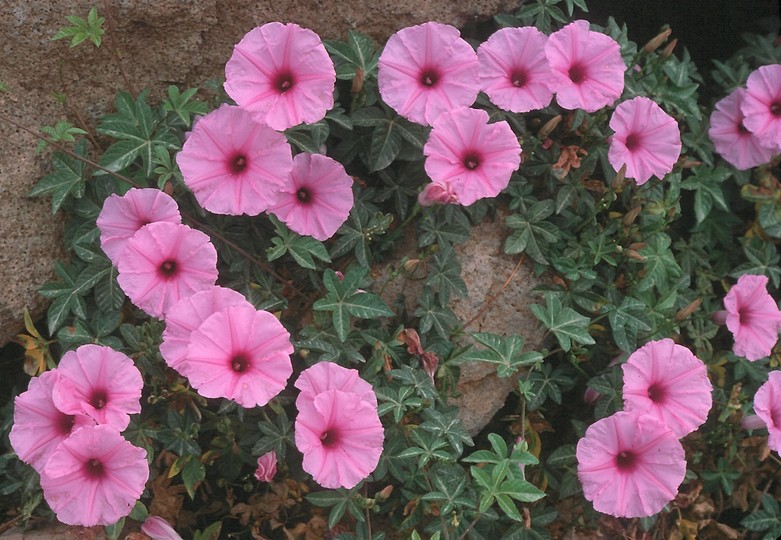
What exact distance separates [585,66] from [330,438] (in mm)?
1393

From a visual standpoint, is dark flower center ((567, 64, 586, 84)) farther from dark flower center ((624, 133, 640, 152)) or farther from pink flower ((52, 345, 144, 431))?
pink flower ((52, 345, 144, 431))

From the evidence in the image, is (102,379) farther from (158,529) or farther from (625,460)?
(625,460)

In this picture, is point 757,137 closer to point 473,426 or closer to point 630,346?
point 630,346

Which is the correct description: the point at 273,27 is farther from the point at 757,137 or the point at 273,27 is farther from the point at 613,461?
the point at 757,137

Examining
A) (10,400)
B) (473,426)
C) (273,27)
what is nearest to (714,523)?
(473,426)

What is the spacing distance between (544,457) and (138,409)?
139 cm

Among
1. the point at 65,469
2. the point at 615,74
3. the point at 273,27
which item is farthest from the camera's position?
the point at 615,74

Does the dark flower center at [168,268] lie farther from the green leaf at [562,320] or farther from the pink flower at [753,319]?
the pink flower at [753,319]

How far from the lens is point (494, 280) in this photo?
2721mm

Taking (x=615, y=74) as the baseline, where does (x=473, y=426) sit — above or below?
below

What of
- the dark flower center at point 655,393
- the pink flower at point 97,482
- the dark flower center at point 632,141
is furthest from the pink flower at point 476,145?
the pink flower at point 97,482

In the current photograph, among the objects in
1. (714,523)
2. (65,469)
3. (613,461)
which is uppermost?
(65,469)

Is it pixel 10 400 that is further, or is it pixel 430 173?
pixel 10 400

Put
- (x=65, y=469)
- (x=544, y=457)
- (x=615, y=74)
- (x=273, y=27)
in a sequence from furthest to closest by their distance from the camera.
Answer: (x=544, y=457) → (x=615, y=74) → (x=273, y=27) → (x=65, y=469)
